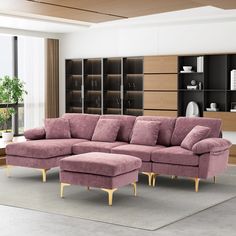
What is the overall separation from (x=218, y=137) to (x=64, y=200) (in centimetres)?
248

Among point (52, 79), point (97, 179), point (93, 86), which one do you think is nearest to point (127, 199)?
point (97, 179)

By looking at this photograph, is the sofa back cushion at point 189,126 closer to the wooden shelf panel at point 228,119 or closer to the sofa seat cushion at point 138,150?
the sofa seat cushion at point 138,150

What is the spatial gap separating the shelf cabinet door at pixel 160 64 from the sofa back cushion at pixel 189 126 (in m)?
2.69

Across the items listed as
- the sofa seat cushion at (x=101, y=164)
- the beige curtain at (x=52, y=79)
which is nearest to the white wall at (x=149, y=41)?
the beige curtain at (x=52, y=79)

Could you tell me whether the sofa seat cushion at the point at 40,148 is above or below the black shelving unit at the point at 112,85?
below

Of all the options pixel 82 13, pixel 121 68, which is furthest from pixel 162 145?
pixel 121 68

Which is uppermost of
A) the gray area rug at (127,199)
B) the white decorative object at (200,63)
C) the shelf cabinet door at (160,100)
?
the white decorative object at (200,63)

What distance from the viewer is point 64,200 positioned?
6379 mm

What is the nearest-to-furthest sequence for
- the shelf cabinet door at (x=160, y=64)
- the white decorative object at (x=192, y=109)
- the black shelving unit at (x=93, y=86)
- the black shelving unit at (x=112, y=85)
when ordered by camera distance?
the white decorative object at (x=192, y=109) < the shelf cabinet door at (x=160, y=64) < the black shelving unit at (x=112, y=85) < the black shelving unit at (x=93, y=86)

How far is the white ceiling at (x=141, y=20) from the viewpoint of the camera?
9.05 meters

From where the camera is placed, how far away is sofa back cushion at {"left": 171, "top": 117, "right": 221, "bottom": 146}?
7613 mm

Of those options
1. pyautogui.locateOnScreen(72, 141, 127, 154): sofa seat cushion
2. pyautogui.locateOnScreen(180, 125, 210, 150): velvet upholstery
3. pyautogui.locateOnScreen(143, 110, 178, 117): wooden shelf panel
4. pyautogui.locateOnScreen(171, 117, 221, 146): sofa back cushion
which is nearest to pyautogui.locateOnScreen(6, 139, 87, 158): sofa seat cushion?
pyautogui.locateOnScreen(72, 141, 127, 154): sofa seat cushion

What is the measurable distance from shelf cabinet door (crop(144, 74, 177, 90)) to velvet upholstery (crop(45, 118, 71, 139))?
8.31ft

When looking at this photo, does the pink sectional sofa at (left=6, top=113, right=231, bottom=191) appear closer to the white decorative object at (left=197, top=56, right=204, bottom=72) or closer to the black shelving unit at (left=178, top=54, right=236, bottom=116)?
the black shelving unit at (left=178, top=54, right=236, bottom=116)
